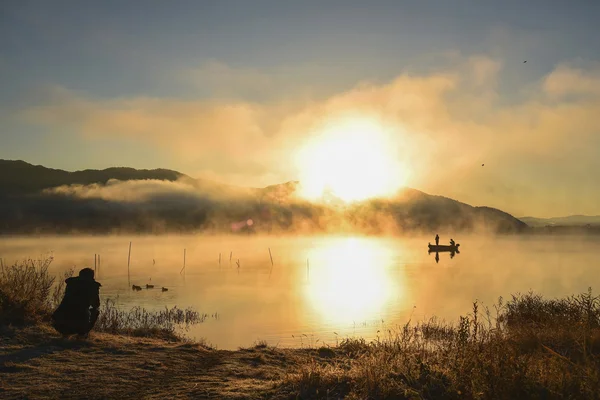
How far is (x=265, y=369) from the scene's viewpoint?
502 inches

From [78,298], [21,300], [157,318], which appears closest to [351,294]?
[157,318]

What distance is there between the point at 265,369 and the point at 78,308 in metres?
5.36

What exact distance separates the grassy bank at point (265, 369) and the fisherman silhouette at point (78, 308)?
45 cm

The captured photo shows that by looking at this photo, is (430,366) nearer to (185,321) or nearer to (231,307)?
(185,321)

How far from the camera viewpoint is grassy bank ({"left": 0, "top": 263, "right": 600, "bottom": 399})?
9.02 meters

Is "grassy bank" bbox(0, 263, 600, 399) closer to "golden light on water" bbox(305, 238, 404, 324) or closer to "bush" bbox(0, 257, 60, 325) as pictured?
"bush" bbox(0, 257, 60, 325)

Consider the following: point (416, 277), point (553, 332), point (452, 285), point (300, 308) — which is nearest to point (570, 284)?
point (452, 285)

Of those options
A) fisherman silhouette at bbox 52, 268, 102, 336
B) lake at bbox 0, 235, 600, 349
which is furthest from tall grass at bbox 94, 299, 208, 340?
fisherman silhouette at bbox 52, 268, 102, 336

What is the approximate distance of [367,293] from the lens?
48.2m

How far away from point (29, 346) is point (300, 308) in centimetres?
2575

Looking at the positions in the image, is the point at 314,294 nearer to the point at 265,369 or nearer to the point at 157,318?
the point at 157,318

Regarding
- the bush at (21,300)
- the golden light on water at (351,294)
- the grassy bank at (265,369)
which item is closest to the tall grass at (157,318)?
the bush at (21,300)

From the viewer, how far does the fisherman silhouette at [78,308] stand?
13.7 m

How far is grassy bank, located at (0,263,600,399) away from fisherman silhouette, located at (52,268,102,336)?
1.48 ft
